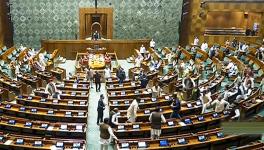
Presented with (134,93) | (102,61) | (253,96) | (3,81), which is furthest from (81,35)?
(253,96)

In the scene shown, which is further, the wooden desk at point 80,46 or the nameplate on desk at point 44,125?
the wooden desk at point 80,46

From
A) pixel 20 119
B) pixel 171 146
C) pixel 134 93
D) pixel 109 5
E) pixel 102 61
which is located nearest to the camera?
pixel 171 146

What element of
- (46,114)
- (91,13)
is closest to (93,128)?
(46,114)

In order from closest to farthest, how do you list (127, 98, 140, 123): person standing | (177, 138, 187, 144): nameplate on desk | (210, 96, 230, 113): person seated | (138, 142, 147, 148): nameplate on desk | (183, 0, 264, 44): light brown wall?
(138, 142, 147, 148): nameplate on desk, (177, 138, 187, 144): nameplate on desk, (127, 98, 140, 123): person standing, (210, 96, 230, 113): person seated, (183, 0, 264, 44): light brown wall

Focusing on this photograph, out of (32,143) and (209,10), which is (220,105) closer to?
(32,143)

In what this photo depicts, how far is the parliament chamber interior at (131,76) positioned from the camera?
10391 mm

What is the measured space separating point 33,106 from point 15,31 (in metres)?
15.6

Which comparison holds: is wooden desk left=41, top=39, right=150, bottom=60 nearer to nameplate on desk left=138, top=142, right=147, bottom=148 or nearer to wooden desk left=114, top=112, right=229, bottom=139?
wooden desk left=114, top=112, right=229, bottom=139

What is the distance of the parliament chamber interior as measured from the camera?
1039 cm

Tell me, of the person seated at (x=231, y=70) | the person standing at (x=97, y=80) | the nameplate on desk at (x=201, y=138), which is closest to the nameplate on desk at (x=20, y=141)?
the nameplate on desk at (x=201, y=138)

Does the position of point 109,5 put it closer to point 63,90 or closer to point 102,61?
point 102,61

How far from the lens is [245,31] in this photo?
27.5 metres

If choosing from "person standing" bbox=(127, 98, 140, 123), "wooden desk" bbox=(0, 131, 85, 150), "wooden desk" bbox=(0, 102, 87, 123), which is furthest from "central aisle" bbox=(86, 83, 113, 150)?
"wooden desk" bbox=(0, 131, 85, 150)

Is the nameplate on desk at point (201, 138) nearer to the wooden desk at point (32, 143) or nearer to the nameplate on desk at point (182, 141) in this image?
the nameplate on desk at point (182, 141)
